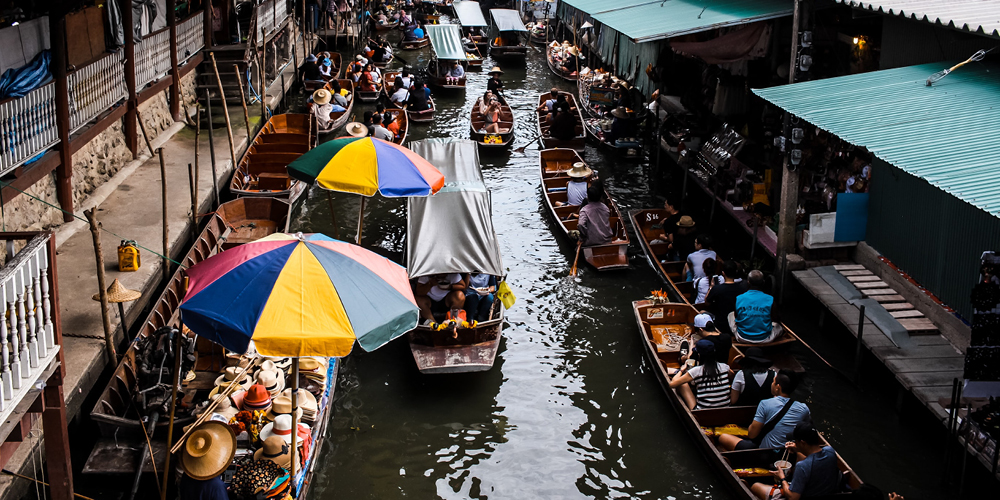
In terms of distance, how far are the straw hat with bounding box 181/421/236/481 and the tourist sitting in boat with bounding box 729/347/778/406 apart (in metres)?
5.31

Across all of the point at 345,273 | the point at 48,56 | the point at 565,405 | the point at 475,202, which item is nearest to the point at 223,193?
the point at 48,56

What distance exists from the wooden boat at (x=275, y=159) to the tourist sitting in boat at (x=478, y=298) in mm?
5144

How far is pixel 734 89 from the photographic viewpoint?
15.9 m

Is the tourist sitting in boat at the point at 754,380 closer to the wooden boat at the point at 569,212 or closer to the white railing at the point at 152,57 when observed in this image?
the wooden boat at the point at 569,212

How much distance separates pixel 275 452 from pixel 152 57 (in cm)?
1155

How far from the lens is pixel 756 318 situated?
9938mm

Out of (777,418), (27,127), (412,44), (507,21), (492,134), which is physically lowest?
(777,418)

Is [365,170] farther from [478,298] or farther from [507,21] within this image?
[507,21]

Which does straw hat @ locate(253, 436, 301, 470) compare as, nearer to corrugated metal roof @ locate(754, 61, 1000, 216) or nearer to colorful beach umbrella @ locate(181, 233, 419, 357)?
colorful beach umbrella @ locate(181, 233, 419, 357)

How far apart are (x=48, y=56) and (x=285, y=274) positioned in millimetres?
7806

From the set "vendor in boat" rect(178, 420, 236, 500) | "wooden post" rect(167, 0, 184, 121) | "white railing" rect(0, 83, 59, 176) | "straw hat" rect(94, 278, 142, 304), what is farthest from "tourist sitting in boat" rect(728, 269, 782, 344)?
"wooden post" rect(167, 0, 184, 121)

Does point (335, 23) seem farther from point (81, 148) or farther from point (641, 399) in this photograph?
point (641, 399)

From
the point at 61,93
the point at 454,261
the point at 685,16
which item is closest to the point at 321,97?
the point at 61,93

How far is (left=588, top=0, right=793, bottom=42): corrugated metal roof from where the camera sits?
524 inches
